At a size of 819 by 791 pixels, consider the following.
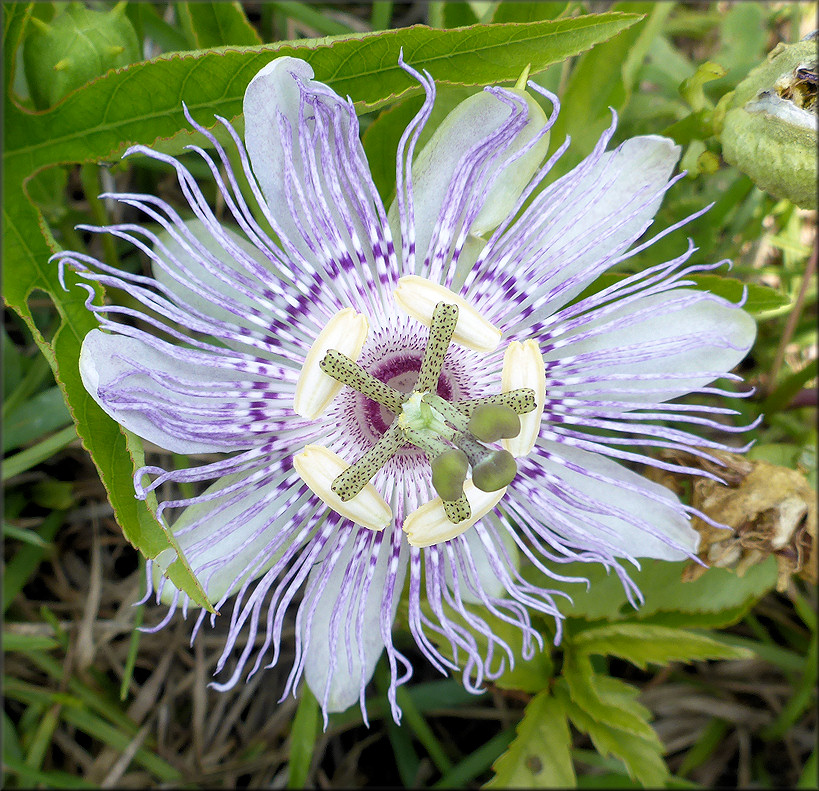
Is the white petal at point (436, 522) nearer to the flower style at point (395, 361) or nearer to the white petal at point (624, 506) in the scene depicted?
the flower style at point (395, 361)

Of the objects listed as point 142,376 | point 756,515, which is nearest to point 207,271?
point 142,376

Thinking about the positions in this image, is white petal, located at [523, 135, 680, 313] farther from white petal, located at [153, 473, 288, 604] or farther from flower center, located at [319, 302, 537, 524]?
white petal, located at [153, 473, 288, 604]

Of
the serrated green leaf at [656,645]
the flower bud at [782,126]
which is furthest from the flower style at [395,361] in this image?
the serrated green leaf at [656,645]

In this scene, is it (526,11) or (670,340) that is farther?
(526,11)

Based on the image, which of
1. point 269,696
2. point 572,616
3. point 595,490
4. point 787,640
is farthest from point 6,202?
point 787,640

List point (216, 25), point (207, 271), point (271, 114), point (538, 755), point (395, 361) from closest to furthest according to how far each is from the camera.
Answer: point (271, 114), point (207, 271), point (395, 361), point (216, 25), point (538, 755)

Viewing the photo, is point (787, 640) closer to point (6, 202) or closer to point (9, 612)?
point (9, 612)

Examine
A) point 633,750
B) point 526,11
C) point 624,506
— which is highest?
point 526,11

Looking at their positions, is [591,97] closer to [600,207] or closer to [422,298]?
[600,207]
